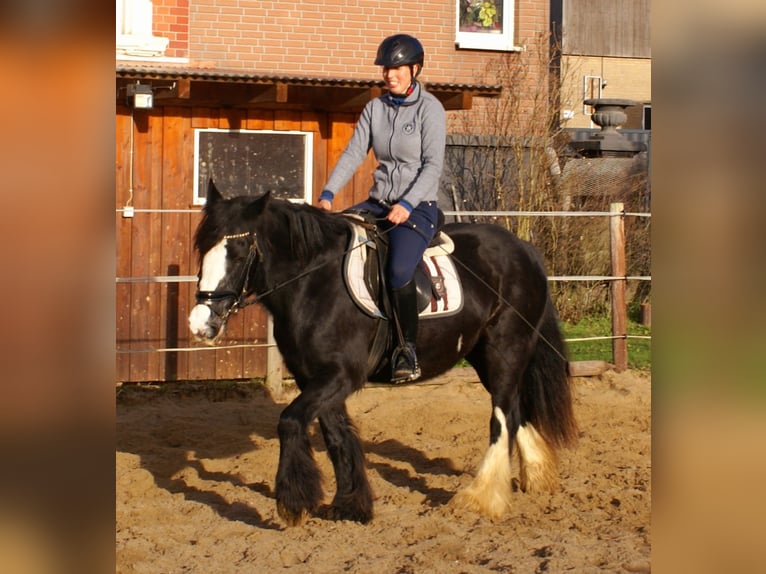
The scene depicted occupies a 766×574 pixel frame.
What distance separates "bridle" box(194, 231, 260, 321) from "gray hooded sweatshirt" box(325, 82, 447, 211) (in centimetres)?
79

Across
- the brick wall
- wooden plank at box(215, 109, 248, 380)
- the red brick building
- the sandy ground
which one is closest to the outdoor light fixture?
the red brick building

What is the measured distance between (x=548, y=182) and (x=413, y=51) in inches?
295

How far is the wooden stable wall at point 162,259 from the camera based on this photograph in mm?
9125

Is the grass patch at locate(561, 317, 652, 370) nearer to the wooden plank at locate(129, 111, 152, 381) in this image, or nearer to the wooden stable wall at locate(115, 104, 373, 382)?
the wooden stable wall at locate(115, 104, 373, 382)

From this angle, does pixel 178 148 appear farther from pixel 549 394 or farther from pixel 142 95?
pixel 549 394

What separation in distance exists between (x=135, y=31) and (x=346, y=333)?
6609 mm

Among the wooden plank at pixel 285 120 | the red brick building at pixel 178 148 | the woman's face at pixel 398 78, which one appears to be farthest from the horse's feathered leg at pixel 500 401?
the wooden plank at pixel 285 120

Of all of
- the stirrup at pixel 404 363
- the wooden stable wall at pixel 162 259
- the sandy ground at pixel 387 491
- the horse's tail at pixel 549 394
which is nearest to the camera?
the sandy ground at pixel 387 491

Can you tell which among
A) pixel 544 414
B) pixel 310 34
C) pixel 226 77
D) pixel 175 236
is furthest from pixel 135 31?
pixel 544 414

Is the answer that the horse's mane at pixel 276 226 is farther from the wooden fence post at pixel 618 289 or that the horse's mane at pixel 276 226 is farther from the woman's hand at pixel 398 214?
the wooden fence post at pixel 618 289

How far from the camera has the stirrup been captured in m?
5.31

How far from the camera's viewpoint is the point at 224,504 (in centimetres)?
566

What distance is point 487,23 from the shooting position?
14.2 metres
